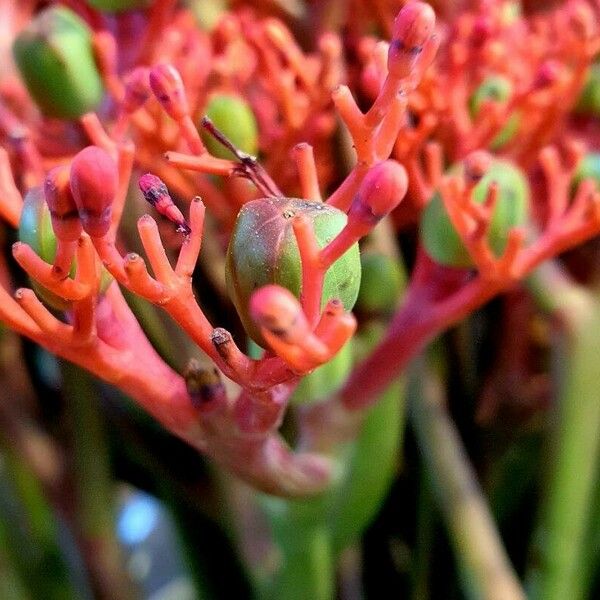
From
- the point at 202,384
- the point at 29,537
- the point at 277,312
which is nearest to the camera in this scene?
the point at 277,312

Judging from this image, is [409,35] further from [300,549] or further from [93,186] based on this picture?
[300,549]

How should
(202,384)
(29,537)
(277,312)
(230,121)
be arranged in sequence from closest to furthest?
(277,312), (202,384), (230,121), (29,537)

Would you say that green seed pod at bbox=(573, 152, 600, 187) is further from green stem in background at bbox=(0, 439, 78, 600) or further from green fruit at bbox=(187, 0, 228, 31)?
green stem in background at bbox=(0, 439, 78, 600)

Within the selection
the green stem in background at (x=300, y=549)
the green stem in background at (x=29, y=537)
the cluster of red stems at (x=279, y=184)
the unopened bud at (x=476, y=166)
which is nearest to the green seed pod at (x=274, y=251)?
the cluster of red stems at (x=279, y=184)

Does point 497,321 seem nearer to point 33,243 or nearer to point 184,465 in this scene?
point 184,465

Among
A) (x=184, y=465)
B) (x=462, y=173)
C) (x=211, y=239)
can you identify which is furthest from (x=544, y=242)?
(x=184, y=465)

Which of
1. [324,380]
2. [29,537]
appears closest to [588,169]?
[324,380]

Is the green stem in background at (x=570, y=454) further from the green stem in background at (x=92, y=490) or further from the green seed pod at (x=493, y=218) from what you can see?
the green stem in background at (x=92, y=490)
